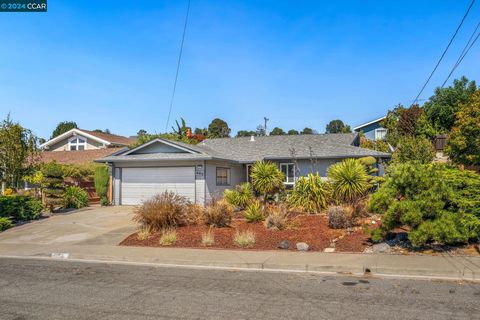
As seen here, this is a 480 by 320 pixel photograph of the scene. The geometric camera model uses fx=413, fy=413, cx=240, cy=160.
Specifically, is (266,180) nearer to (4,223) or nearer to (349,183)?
(349,183)

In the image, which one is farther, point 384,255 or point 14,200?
point 14,200

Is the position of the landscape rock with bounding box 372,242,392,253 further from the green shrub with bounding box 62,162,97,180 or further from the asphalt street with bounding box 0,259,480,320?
the green shrub with bounding box 62,162,97,180

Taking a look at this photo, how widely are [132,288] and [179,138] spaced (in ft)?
85.5

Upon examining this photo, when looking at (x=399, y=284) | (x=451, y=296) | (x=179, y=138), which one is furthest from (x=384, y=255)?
(x=179, y=138)

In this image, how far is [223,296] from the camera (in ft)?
22.5

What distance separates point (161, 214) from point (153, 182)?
8.92m

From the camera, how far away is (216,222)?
1418 cm

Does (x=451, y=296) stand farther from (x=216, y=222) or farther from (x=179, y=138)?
(x=179, y=138)

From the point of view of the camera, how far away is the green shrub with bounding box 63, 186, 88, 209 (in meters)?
21.8

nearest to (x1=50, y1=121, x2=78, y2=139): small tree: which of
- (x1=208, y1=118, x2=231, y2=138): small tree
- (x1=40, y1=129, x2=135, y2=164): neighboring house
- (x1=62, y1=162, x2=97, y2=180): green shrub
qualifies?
(x1=208, y1=118, x2=231, y2=138): small tree

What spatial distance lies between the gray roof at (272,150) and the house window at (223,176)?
2.57 ft

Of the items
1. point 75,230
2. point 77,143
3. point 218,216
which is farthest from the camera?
point 77,143

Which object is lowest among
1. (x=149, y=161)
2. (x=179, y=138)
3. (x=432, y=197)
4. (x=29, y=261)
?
(x=29, y=261)

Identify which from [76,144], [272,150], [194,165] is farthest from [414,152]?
[76,144]
